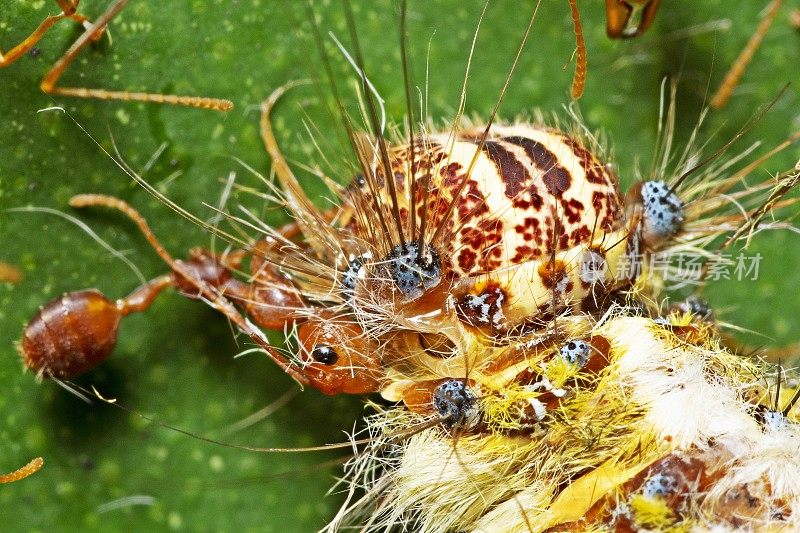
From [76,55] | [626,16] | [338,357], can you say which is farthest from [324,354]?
[626,16]

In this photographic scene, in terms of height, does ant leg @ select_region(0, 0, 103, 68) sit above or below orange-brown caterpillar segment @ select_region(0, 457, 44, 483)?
above

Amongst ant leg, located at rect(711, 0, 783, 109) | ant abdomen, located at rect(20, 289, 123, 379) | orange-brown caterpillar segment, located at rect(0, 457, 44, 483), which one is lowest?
orange-brown caterpillar segment, located at rect(0, 457, 44, 483)

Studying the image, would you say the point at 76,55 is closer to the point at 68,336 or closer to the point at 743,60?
the point at 68,336

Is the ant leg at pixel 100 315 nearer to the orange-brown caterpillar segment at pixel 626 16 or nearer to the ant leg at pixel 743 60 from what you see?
the orange-brown caterpillar segment at pixel 626 16

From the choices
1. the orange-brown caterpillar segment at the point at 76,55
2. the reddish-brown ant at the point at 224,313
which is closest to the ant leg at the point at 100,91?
the orange-brown caterpillar segment at the point at 76,55

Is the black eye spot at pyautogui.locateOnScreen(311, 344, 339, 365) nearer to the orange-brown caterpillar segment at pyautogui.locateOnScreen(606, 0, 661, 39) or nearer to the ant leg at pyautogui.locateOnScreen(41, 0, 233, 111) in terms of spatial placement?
the ant leg at pyautogui.locateOnScreen(41, 0, 233, 111)

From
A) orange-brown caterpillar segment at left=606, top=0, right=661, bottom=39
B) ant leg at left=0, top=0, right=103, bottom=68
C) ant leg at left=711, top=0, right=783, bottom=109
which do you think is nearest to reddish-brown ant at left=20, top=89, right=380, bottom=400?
ant leg at left=0, top=0, right=103, bottom=68

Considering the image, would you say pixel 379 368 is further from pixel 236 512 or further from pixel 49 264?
pixel 49 264
